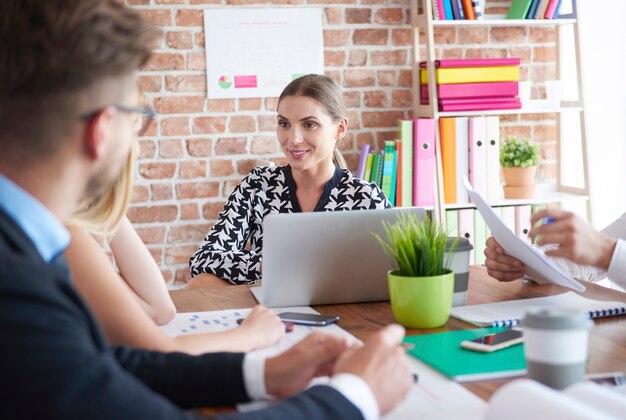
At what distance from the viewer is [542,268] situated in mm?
1690

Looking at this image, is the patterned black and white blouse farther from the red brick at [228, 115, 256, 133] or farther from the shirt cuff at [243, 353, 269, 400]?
the shirt cuff at [243, 353, 269, 400]

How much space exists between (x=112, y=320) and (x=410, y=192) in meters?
2.53

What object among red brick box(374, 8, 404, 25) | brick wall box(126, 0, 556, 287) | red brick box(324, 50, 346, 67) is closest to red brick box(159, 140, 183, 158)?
brick wall box(126, 0, 556, 287)

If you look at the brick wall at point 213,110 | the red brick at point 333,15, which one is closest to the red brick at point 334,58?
the brick wall at point 213,110

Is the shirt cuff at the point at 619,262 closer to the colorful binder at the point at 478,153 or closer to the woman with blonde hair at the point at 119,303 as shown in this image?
the woman with blonde hair at the point at 119,303

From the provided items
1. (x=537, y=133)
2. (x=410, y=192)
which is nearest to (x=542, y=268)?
(x=410, y=192)

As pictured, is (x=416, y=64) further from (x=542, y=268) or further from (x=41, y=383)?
(x=41, y=383)

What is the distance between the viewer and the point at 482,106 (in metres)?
3.60

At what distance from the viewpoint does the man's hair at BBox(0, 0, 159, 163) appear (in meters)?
0.92

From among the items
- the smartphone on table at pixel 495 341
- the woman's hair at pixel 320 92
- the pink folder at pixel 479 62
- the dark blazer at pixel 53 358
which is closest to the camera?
the dark blazer at pixel 53 358

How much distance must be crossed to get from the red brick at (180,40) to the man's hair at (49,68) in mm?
2679

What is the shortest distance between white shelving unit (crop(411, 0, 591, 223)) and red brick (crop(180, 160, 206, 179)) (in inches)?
41.1

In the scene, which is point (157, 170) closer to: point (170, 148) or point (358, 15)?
point (170, 148)

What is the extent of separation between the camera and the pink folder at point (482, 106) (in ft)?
11.7
